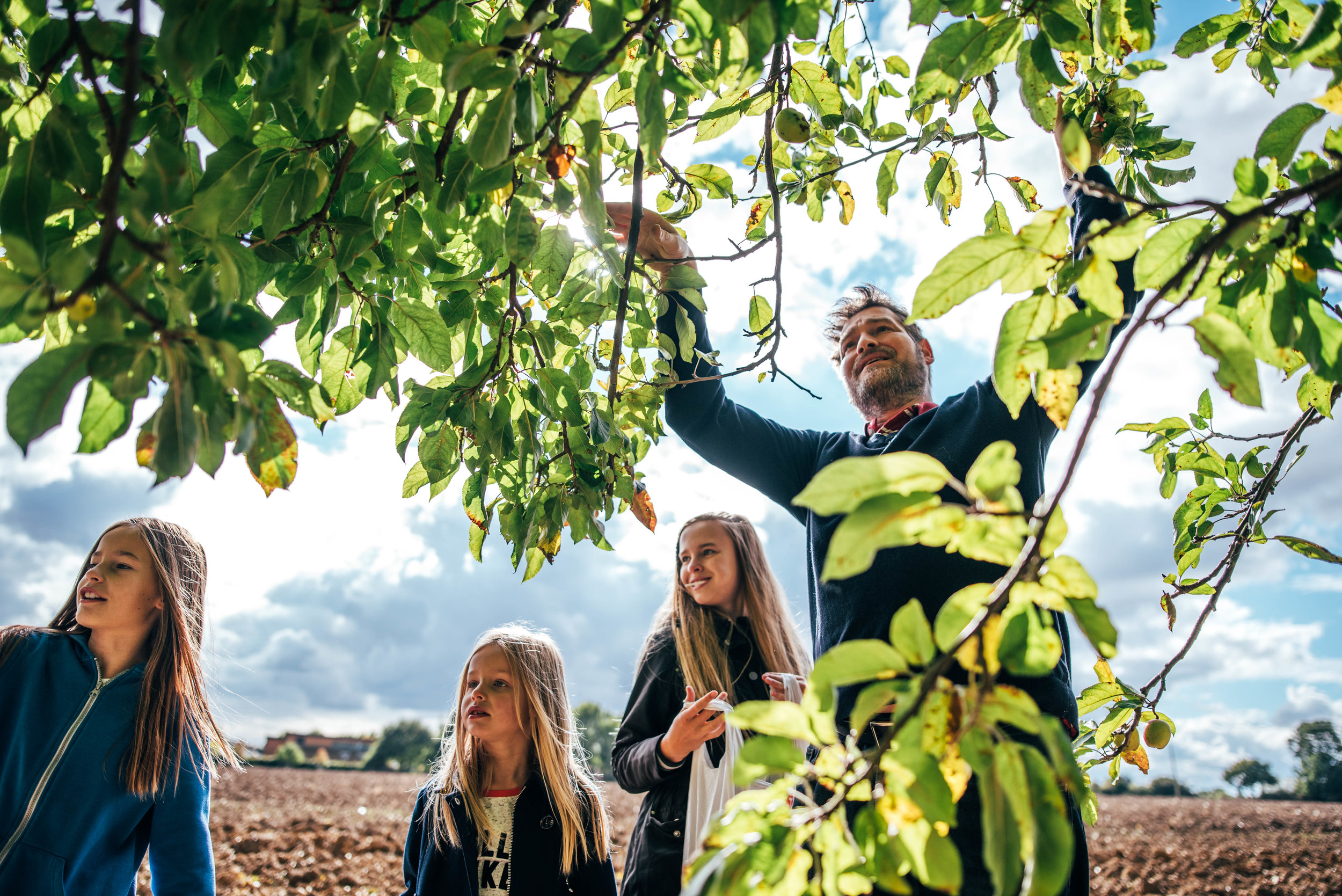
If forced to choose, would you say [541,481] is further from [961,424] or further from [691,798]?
[691,798]

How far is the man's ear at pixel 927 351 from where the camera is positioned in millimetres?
2670

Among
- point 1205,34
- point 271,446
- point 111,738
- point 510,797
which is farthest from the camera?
point 510,797

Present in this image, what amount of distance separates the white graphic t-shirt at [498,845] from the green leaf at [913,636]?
7.49 ft

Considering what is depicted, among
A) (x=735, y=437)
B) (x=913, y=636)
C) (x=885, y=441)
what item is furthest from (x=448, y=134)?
(x=885, y=441)

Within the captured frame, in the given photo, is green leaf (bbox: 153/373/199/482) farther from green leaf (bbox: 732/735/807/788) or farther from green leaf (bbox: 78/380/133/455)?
green leaf (bbox: 732/735/807/788)

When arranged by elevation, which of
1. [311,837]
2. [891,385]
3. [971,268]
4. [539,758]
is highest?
[891,385]

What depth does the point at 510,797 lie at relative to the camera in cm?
256

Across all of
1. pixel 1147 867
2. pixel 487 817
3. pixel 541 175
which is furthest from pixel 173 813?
pixel 1147 867

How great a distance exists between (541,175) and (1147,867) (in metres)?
6.56

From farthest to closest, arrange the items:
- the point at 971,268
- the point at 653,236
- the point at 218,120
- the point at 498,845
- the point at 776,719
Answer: the point at 498,845, the point at 653,236, the point at 218,120, the point at 971,268, the point at 776,719

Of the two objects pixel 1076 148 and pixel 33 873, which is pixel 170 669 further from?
pixel 1076 148

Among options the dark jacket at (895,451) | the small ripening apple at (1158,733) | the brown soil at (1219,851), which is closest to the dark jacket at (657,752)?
the dark jacket at (895,451)

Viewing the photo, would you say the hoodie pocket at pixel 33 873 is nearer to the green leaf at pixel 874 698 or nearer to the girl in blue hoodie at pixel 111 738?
the girl in blue hoodie at pixel 111 738

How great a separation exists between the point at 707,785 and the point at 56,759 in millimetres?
1797
